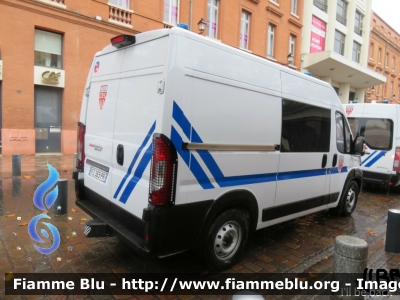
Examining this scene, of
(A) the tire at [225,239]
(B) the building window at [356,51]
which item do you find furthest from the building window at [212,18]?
(B) the building window at [356,51]

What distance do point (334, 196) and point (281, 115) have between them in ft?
8.11

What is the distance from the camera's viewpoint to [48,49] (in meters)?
12.2

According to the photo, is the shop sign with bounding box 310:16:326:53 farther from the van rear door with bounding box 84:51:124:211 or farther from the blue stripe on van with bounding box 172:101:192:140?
the blue stripe on van with bounding box 172:101:192:140

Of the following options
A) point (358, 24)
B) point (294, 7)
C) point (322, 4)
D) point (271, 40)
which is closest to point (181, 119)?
point (271, 40)

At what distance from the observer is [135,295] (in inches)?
123

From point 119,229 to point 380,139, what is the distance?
26.1 feet

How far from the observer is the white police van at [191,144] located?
9.63 ft

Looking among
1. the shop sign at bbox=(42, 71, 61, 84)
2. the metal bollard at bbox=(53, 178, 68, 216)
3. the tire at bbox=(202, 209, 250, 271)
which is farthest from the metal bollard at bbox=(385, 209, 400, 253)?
the shop sign at bbox=(42, 71, 61, 84)

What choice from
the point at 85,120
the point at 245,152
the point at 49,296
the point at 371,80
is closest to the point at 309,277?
the point at 245,152

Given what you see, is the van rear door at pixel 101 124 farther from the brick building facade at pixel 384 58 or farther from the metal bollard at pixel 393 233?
the brick building facade at pixel 384 58

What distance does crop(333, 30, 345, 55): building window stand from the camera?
2655 centimetres

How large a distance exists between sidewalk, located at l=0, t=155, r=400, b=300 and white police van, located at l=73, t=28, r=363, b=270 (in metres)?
0.48

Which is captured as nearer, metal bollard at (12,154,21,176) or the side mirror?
the side mirror

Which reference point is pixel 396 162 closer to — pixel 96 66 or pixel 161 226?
pixel 161 226
